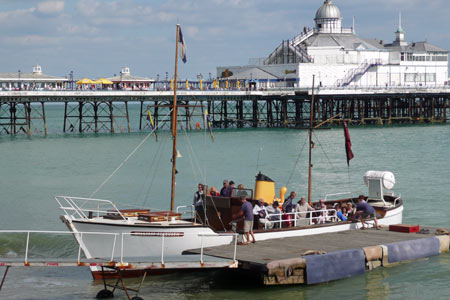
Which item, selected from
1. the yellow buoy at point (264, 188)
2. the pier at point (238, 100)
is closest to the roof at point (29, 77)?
the pier at point (238, 100)

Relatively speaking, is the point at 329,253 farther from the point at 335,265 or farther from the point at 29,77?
the point at 29,77

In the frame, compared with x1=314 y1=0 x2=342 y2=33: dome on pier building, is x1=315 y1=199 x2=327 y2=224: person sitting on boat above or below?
below

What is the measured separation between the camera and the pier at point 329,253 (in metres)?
20.6

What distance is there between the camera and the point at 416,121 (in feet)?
321

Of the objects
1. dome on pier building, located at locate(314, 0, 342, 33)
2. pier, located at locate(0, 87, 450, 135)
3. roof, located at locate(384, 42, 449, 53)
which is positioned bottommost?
pier, located at locate(0, 87, 450, 135)

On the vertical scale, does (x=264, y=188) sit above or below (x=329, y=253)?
above

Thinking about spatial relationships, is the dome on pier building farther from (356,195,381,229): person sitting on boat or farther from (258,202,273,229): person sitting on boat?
(258,202,273,229): person sitting on boat

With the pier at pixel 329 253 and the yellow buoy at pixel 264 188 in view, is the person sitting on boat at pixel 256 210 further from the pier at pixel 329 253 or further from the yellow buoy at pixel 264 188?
the yellow buoy at pixel 264 188

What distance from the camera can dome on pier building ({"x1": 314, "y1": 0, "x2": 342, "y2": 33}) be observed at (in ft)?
339

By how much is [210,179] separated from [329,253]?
25488mm

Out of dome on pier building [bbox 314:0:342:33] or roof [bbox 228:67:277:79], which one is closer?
roof [bbox 228:67:277:79]

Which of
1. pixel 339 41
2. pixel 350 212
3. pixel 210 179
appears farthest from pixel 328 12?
pixel 350 212

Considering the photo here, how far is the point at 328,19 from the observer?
104m

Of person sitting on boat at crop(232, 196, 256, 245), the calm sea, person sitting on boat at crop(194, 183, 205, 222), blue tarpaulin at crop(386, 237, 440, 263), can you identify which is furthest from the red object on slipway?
person sitting on boat at crop(194, 183, 205, 222)
